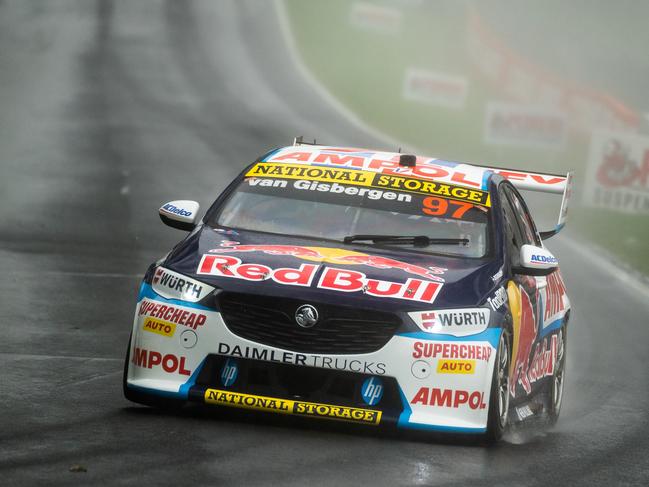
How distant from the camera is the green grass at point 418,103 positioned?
24.3 m

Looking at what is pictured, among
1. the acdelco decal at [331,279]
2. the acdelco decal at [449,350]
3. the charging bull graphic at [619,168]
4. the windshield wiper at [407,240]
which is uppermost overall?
the windshield wiper at [407,240]

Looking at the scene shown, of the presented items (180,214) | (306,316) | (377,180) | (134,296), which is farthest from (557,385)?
(134,296)

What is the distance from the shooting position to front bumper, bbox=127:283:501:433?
7.43 m

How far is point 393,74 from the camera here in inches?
1654

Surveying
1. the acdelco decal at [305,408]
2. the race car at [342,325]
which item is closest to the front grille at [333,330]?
the race car at [342,325]

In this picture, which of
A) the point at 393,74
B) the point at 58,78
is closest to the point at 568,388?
the point at 58,78

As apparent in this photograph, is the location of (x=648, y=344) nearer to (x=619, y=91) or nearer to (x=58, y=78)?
(x=58, y=78)

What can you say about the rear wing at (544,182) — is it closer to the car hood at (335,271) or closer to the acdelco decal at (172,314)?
the car hood at (335,271)

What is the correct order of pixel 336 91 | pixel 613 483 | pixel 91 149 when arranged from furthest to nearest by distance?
pixel 336 91
pixel 91 149
pixel 613 483

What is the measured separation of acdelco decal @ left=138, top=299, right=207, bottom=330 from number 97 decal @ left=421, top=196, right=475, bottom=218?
172cm

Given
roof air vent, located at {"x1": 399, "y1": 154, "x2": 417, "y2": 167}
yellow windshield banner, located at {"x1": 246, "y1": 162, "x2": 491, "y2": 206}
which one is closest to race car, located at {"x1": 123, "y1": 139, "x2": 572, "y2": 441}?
yellow windshield banner, located at {"x1": 246, "y1": 162, "x2": 491, "y2": 206}

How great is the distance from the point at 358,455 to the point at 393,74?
35313mm

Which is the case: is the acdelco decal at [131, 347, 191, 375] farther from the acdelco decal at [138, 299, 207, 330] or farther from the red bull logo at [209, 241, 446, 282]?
→ the red bull logo at [209, 241, 446, 282]

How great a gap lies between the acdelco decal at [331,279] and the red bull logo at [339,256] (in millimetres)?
144
